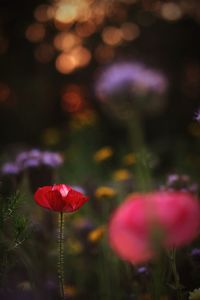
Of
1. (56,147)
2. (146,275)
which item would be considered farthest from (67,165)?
(146,275)

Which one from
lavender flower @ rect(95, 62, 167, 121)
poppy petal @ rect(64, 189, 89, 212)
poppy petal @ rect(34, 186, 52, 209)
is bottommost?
poppy petal @ rect(64, 189, 89, 212)

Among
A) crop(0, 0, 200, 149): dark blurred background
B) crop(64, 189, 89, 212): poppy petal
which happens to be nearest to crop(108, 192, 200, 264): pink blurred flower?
crop(64, 189, 89, 212): poppy petal

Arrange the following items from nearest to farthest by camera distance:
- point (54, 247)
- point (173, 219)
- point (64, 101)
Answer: point (173, 219)
point (54, 247)
point (64, 101)

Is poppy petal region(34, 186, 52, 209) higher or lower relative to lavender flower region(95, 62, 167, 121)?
lower

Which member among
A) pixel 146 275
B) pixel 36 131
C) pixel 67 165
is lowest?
pixel 146 275

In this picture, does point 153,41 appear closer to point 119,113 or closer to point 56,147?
point 56,147

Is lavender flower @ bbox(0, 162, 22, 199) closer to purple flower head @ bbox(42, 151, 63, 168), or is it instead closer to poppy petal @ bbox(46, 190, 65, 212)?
purple flower head @ bbox(42, 151, 63, 168)

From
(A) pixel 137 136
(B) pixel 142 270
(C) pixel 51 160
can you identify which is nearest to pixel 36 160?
(C) pixel 51 160
